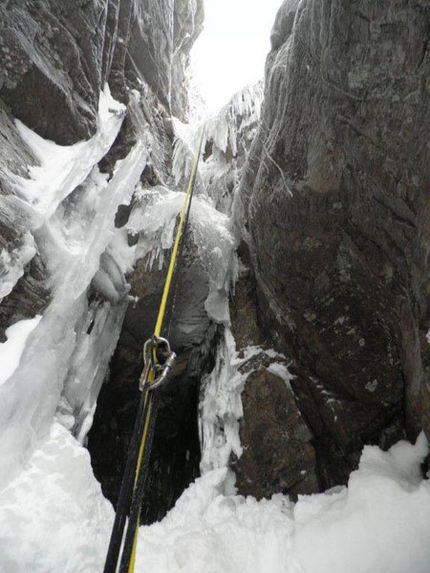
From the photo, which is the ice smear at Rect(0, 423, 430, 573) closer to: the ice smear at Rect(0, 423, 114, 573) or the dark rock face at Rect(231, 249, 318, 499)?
the ice smear at Rect(0, 423, 114, 573)

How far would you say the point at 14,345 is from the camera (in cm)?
353

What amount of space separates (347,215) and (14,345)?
3.32m

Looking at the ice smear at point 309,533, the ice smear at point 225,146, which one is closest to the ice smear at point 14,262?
the ice smear at point 309,533

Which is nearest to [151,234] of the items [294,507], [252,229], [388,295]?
[252,229]

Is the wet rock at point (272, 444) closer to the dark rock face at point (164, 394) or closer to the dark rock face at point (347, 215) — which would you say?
the dark rock face at point (347, 215)

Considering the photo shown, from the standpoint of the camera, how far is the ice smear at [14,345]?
3318mm

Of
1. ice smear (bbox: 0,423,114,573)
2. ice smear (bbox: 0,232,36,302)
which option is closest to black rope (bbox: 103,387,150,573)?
ice smear (bbox: 0,423,114,573)

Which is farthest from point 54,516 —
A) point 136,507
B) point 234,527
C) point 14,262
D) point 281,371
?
point 281,371

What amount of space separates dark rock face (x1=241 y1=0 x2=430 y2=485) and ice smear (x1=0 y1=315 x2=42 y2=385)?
2636 millimetres

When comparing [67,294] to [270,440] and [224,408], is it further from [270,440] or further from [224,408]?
[270,440]

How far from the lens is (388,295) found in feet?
11.0

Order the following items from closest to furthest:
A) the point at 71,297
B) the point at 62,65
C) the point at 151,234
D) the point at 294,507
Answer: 1. the point at 294,507
2. the point at 71,297
3. the point at 151,234
4. the point at 62,65

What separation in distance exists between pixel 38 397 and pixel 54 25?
209 inches

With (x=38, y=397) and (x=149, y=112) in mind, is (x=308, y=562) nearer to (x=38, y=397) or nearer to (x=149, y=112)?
(x=38, y=397)
